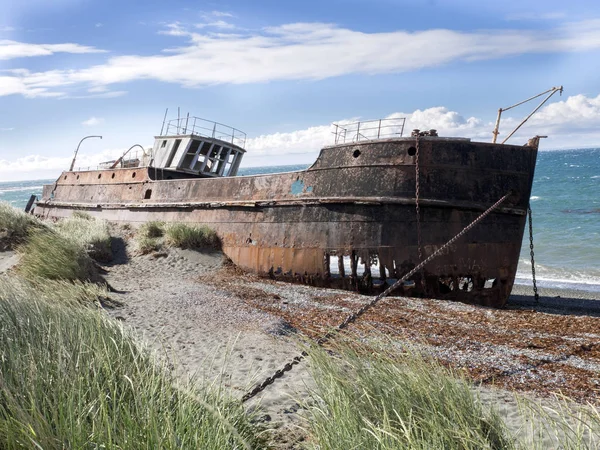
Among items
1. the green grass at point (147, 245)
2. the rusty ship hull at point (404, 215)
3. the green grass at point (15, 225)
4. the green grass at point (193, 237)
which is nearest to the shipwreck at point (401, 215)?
the rusty ship hull at point (404, 215)

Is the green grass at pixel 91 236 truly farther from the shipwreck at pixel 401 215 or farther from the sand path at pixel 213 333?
the shipwreck at pixel 401 215

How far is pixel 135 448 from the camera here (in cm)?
244

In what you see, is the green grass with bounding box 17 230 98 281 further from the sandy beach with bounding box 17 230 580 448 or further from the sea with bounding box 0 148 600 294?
the sea with bounding box 0 148 600 294

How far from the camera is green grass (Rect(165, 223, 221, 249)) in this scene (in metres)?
11.4

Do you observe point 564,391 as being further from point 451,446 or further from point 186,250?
point 186,250

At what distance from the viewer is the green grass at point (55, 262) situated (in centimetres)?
777

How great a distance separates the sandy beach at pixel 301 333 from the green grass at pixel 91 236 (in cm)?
114

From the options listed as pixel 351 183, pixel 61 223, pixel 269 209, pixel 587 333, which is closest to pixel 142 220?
pixel 61 223

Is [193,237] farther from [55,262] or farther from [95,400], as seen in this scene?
[95,400]

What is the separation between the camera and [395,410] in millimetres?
2654

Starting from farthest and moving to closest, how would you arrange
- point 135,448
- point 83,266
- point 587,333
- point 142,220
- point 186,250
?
1. point 142,220
2. point 186,250
3. point 83,266
4. point 587,333
5. point 135,448

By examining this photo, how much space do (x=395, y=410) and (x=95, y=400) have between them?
1.46 metres

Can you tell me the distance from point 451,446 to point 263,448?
109 centimetres

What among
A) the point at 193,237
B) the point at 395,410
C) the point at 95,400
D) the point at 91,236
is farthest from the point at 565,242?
the point at 95,400
